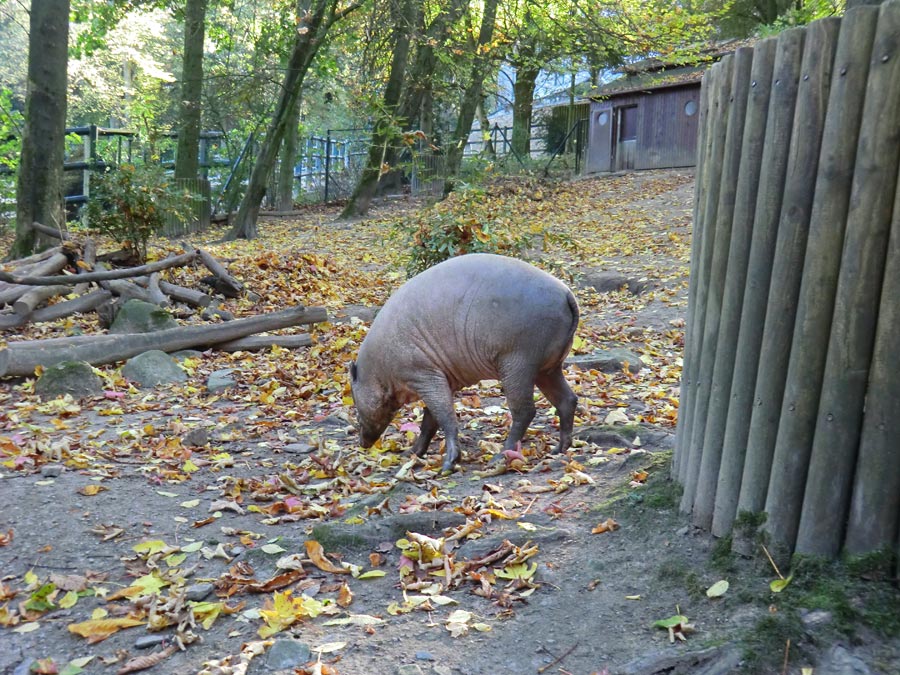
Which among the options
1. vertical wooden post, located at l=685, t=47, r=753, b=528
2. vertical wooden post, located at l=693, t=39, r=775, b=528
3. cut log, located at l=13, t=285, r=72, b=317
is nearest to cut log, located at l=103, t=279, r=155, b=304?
cut log, located at l=13, t=285, r=72, b=317

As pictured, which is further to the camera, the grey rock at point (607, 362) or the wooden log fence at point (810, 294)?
the grey rock at point (607, 362)

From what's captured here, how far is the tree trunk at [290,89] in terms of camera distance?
52.8 ft

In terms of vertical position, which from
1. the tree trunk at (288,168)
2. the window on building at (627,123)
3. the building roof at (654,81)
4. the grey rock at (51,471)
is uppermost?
the building roof at (654,81)

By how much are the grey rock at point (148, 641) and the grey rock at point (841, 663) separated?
2.31 meters

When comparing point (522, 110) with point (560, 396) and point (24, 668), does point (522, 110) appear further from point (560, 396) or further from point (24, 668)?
point (24, 668)

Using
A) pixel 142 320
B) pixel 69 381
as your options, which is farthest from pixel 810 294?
pixel 142 320

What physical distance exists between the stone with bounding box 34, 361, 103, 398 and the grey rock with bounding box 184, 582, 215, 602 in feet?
13.8

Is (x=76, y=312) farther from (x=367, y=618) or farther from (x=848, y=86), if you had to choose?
(x=848, y=86)

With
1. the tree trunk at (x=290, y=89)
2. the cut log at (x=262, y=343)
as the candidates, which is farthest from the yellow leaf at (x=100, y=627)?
the tree trunk at (x=290, y=89)

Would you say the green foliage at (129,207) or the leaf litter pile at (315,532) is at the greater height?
the green foliage at (129,207)

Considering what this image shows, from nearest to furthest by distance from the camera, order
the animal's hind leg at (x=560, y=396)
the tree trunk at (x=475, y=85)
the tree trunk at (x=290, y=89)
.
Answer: the animal's hind leg at (x=560, y=396) < the tree trunk at (x=290, y=89) < the tree trunk at (x=475, y=85)

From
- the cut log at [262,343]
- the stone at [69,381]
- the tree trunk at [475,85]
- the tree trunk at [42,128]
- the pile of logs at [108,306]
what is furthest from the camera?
the tree trunk at [475,85]

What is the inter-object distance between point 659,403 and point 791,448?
3237 mm

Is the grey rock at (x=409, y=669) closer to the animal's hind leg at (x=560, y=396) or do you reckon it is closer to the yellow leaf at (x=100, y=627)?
the yellow leaf at (x=100, y=627)
